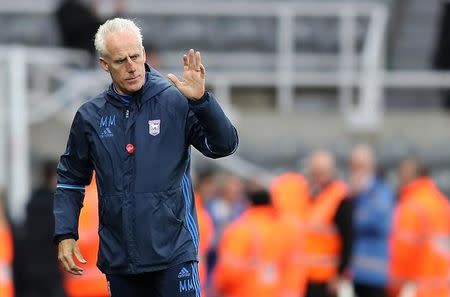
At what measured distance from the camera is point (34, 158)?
1677 cm

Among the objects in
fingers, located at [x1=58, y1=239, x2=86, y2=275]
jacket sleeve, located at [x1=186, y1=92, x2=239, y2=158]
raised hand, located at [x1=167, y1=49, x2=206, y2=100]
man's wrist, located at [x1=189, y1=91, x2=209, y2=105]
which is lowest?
fingers, located at [x1=58, y1=239, x2=86, y2=275]

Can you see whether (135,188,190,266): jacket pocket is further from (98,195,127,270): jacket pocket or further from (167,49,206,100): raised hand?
(167,49,206,100): raised hand

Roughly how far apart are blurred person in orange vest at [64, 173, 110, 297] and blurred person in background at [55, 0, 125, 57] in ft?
20.9

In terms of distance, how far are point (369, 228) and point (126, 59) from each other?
20.1 ft

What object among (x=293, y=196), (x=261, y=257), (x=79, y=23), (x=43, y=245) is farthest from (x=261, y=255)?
(x=79, y=23)

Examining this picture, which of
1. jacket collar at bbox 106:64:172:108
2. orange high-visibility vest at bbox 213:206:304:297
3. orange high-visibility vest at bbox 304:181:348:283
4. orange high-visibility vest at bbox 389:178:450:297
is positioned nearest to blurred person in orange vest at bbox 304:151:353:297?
orange high-visibility vest at bbox 304:181:348:283

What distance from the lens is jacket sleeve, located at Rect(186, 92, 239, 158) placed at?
7.04 meters

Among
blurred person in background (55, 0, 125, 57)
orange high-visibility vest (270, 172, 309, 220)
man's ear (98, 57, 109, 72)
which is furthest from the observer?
blurred person in background (55, 0, 125, 57)

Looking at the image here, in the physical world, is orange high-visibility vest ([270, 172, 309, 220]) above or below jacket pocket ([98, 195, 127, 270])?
below

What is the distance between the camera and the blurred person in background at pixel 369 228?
12.9m

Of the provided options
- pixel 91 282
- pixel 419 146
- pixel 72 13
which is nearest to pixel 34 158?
pixel 72 13

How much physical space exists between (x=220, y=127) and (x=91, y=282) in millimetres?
4552

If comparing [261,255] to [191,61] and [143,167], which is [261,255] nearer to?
[143,167]

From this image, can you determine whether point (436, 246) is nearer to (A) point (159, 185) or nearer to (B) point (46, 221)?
(B) point (46, 221)
